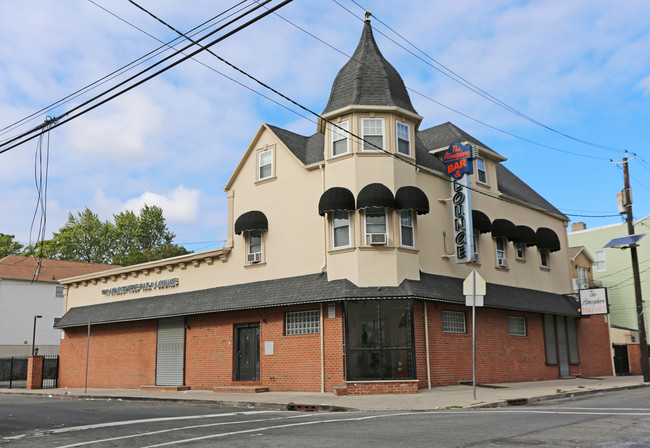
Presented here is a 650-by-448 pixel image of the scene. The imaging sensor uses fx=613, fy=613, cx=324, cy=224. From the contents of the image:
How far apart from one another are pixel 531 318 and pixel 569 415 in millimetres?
16259

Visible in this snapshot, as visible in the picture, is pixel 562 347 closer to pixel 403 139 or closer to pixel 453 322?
pixel 453 322

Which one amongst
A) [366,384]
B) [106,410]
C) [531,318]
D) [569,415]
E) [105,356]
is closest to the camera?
[569,415]

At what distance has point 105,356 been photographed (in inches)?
1193

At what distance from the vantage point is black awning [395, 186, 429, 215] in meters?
21.4

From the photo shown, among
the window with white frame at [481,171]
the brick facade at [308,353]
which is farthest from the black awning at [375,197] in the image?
the window with white frame at [481,171]

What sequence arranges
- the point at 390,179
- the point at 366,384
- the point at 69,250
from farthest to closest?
the point at 69,250
the point at 390,179
the point at 366,384

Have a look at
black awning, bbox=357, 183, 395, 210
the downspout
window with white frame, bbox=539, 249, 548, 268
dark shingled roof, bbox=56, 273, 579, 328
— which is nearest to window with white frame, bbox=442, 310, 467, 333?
dark shingled roof, bbox=56, 273, 579, 328

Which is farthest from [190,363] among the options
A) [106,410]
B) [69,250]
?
[69,250]

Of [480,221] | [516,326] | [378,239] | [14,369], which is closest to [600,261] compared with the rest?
[516,326]

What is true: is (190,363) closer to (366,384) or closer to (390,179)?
(366,384)

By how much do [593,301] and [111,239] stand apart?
2114 inches

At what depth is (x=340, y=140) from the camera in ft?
74.7

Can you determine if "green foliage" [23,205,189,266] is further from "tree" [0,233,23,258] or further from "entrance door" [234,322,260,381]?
"entrance door" [234,322,260,381]

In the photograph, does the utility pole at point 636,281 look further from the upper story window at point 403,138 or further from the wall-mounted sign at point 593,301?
the upper story window at point 403,138
